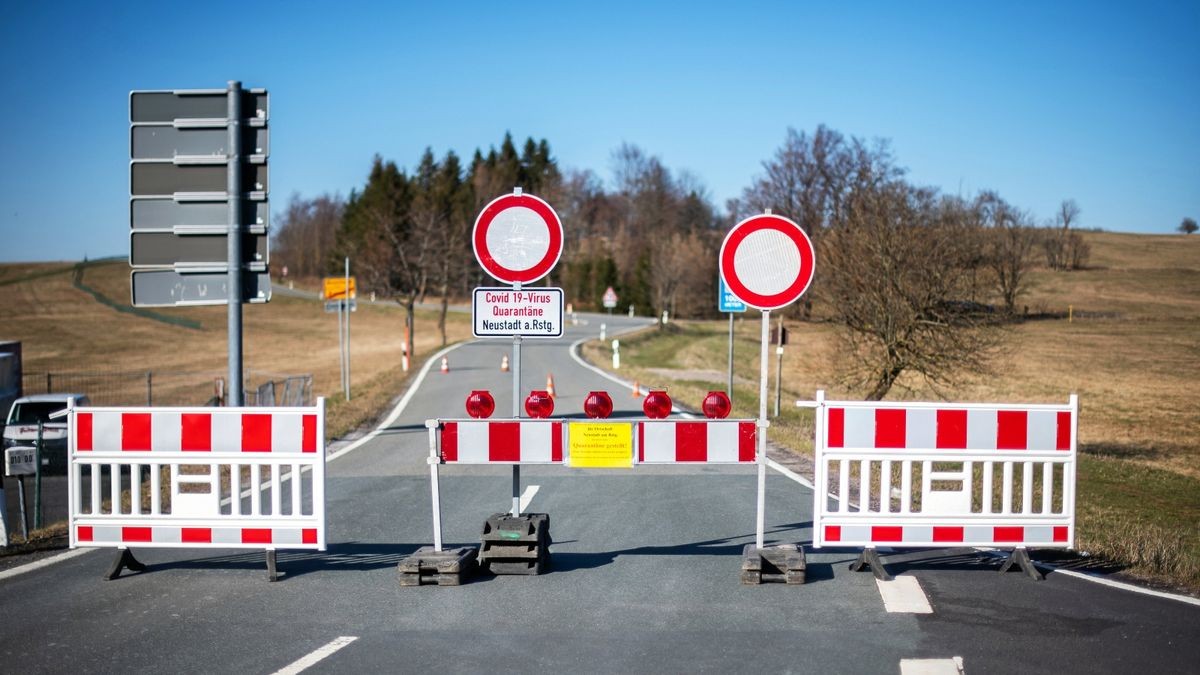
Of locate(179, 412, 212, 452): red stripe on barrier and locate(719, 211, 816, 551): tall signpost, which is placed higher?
locate(719, 211, 816, 551): tall signpost

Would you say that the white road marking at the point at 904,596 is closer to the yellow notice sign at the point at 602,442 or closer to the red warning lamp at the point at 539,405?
the yellow notice sign at the point at 602,442

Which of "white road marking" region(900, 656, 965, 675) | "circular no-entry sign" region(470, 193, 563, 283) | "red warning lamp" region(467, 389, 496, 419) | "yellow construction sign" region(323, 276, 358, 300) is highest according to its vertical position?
"circular no-entry sign" region(470, 193, 563, 283)

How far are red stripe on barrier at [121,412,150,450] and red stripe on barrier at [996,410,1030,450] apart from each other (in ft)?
20.2

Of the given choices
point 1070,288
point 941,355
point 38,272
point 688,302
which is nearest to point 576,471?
point 941,355

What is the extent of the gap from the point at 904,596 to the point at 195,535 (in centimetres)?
503

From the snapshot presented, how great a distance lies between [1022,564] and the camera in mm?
7141

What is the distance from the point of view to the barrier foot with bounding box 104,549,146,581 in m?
7.28

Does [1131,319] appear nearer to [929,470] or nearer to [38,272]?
[929,470]

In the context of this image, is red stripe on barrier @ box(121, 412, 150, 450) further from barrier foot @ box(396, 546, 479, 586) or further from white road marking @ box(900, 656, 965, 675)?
white road marking @ box(900, 656, 965, 675)

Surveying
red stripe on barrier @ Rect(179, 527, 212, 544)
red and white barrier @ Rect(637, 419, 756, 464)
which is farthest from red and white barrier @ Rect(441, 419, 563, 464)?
red stripe on barrier @ Rect(179, 527, 212, 544)

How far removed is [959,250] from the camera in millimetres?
21516

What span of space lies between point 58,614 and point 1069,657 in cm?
599

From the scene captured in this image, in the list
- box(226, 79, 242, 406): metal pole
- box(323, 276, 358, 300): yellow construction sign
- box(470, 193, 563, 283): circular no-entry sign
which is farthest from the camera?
box(323, 276, 358, 300): yellow construction sign

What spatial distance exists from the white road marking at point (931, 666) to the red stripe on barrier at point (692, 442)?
2.21 meters
